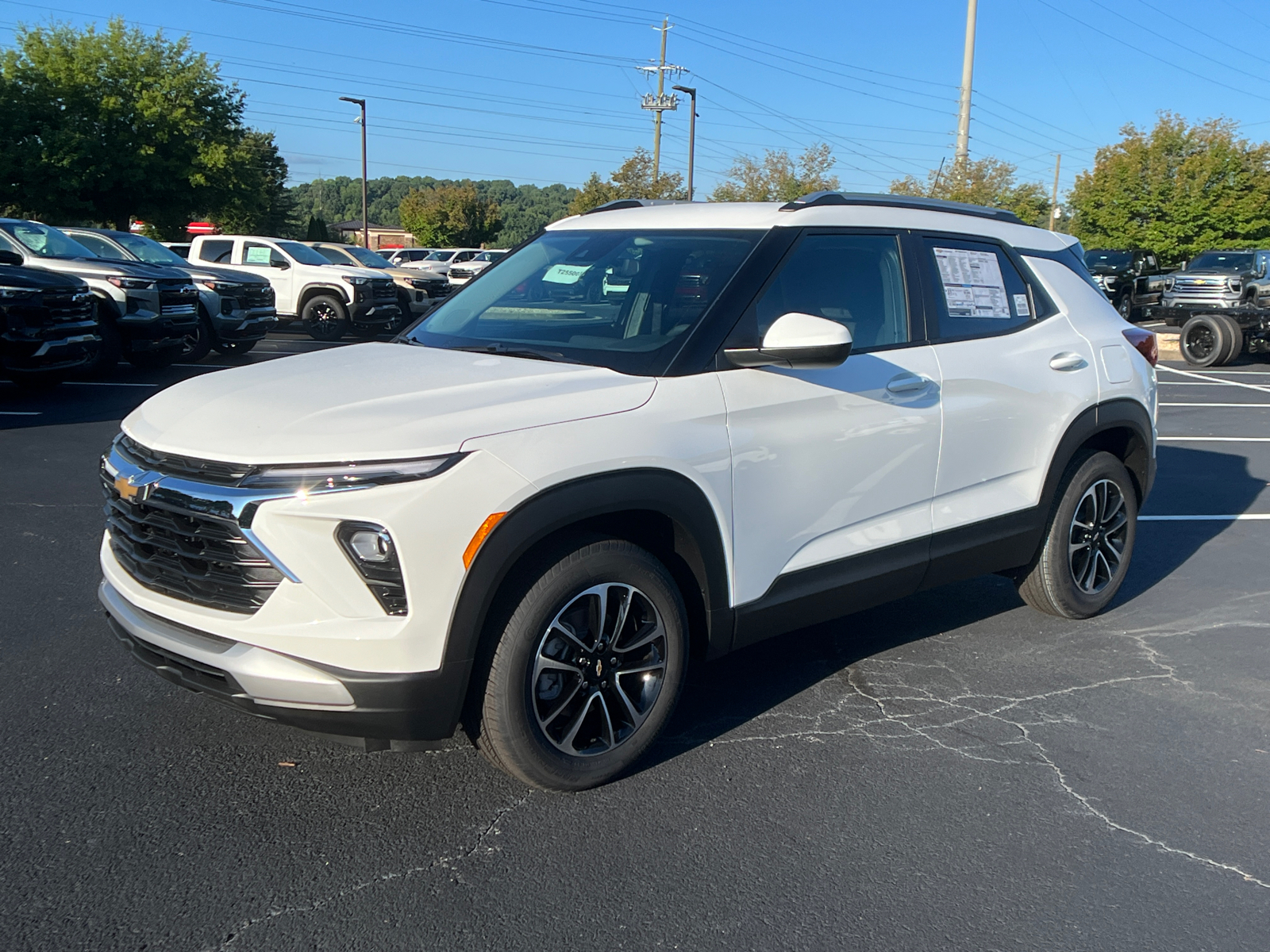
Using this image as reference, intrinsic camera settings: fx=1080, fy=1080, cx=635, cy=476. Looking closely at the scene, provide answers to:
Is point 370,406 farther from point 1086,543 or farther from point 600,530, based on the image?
point 1086,543

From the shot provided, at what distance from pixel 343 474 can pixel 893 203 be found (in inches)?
102

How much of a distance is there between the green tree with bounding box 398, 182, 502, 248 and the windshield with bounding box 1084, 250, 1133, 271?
1701 inches

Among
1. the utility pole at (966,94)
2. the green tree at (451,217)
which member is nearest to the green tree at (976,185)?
the utility pole at (966,94)

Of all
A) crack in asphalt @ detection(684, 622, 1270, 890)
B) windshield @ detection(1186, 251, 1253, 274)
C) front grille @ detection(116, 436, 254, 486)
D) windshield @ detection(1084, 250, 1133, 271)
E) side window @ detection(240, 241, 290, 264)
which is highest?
windshield @ detection(1084, 250, 1133, 271)

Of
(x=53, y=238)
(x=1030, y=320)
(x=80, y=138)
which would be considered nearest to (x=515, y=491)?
(x=1030, y=320)

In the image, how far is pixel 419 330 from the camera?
4.36 meters

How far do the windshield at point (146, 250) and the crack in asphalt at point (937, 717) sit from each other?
12827 mm

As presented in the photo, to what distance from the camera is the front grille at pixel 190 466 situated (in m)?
2.88

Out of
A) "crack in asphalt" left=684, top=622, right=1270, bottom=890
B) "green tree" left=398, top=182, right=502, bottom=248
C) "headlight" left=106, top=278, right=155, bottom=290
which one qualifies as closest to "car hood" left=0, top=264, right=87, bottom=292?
"headlight" left=106, top=278, right=155, bottom=290

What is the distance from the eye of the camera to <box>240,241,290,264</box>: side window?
19.5 metres

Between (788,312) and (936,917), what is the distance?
199 cm

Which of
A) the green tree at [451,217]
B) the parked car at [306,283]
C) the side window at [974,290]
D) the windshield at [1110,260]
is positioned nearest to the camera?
the side window at [974,290]

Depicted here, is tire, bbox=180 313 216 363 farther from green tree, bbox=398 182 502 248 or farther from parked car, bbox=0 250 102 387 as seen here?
green tree, bbox=398 182 502 248

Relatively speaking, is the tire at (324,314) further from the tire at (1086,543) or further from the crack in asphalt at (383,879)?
the crack in asphalt at (383,879)
